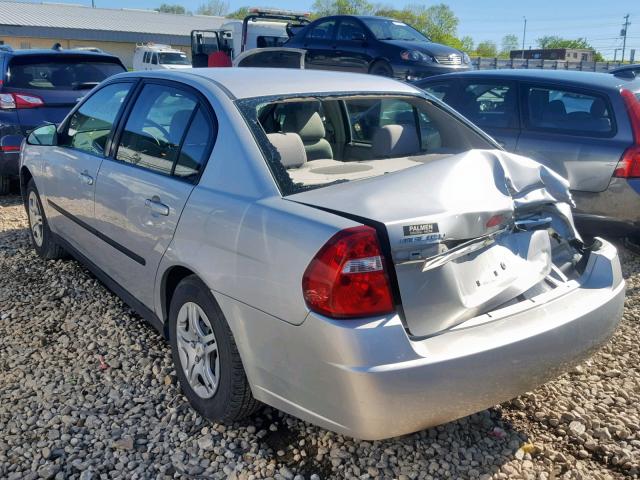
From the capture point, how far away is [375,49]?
40.8 ft

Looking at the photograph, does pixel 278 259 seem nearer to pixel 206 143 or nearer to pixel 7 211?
pixel 206 143

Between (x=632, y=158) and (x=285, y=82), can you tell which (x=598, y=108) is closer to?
(x=632, y=158)

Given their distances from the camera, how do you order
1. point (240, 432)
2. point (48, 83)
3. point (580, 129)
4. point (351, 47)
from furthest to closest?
1. point (351, 47)
2. point (48, 83)
3. point (580, 129)
4. point (240, 432)

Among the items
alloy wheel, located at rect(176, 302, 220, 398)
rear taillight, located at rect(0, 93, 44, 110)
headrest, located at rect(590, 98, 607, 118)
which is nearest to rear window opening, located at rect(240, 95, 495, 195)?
alloy wheel, located at rect(176, 302, 220, 398)

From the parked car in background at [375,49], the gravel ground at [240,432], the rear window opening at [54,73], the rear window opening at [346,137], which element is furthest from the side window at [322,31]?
the gravel ground at [240,432]

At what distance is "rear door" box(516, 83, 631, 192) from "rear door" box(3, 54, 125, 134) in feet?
16.8

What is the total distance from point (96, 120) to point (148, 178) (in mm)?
→ 1227

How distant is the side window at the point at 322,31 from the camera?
1332 centimetres

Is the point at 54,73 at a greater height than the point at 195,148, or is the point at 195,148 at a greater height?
the point at 54,73

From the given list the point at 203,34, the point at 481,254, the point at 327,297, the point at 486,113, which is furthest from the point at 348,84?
the point at 203,34

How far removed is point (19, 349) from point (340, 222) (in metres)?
2.46

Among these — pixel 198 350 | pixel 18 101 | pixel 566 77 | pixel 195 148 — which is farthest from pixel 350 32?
pixel 198 350

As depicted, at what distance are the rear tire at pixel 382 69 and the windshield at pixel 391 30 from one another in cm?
60

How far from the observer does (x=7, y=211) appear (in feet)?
23.0
